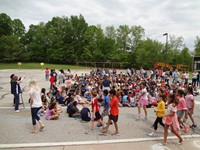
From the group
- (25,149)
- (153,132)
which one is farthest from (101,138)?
(25,149)

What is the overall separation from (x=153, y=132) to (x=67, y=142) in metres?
2.86

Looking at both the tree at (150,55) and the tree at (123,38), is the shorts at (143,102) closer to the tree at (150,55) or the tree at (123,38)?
the tree at (150,55)

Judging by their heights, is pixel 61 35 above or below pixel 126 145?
above

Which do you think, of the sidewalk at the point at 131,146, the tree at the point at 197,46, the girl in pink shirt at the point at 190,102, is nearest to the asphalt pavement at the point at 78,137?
the sidewalk at the point at 131,146

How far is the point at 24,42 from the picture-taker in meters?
69.5

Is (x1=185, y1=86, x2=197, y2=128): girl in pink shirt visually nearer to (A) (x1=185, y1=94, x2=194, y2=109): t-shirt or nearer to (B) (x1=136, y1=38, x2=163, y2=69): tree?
(A) (x1=185, y1=94, x2=194, y2=109): t-shirt

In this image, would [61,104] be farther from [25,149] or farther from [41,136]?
[25,149]

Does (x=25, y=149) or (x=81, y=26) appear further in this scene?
(x=81, y=26)

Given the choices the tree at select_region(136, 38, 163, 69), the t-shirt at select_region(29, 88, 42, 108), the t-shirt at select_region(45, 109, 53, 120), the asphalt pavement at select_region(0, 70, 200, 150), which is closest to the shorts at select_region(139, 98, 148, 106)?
the asphalt pavement at select_region(0, 70, 200, 150)

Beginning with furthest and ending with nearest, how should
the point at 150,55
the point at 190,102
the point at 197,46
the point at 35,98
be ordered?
1. the point at 197,46
2. the point at 150,55
3. the point at 190,102
4. the point at 35,98

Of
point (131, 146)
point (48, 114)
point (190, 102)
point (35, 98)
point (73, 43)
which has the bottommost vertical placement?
point (131, 146)

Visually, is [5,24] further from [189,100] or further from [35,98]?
[189,100]

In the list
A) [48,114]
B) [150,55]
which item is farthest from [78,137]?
[150,55]

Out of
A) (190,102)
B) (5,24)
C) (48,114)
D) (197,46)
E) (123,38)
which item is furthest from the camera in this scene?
(5,24)
